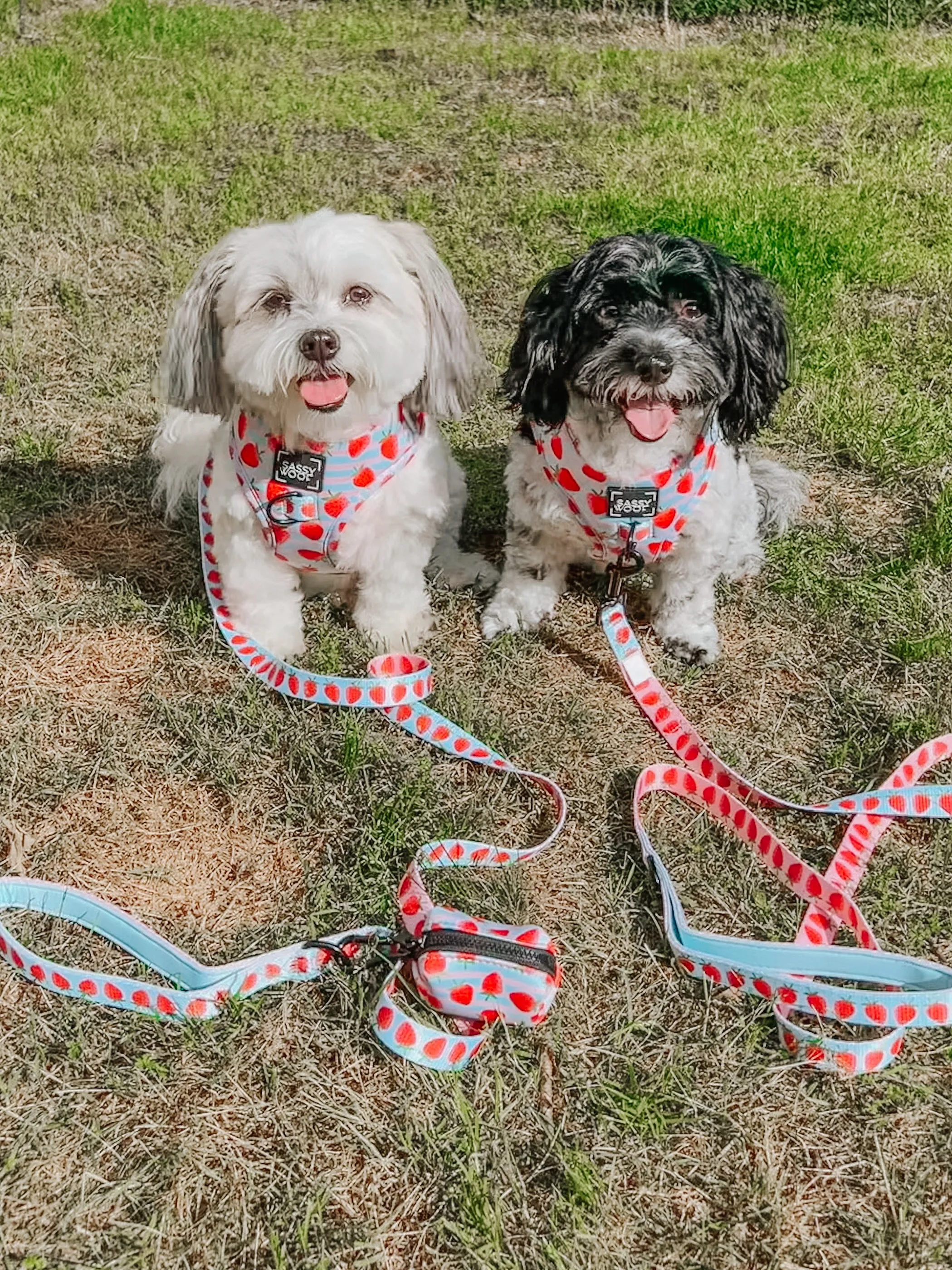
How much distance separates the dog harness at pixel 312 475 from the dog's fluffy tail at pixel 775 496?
144 cm

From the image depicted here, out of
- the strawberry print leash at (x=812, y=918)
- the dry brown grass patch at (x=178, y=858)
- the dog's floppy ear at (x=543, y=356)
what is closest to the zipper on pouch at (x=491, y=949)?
the strawberry print leash at (x=812, y=918)

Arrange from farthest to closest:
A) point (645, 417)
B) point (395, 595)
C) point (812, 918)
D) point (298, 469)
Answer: point (395, 595)
point (298, 469)
point (645, 417)
point (812, 918)

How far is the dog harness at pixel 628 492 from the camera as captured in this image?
118 inches

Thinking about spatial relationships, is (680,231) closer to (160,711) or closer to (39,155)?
(160,711)

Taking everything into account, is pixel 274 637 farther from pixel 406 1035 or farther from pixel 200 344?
pixel 406 1035

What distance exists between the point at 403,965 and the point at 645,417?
1.56m

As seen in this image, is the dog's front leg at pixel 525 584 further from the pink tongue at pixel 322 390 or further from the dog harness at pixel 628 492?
the pink tongue at pixel 322 390

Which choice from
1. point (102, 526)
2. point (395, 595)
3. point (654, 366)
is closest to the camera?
point (654, 366)

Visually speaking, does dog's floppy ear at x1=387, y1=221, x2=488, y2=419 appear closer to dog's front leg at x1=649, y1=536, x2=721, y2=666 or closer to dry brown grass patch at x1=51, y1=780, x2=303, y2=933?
dog's front leg at x1=649, y1=536, x2=721, y2=666

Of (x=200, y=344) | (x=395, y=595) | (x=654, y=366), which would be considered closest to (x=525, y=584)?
(x=395, y=595)

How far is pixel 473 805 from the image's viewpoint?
114 inches

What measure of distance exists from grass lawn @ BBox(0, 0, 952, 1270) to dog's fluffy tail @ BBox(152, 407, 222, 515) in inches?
6.6

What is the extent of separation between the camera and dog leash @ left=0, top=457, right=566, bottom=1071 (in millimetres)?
2246

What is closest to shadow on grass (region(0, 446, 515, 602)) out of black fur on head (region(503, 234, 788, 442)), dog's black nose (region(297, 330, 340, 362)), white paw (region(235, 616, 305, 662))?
white paw (region(235, 616, 305, 662))
